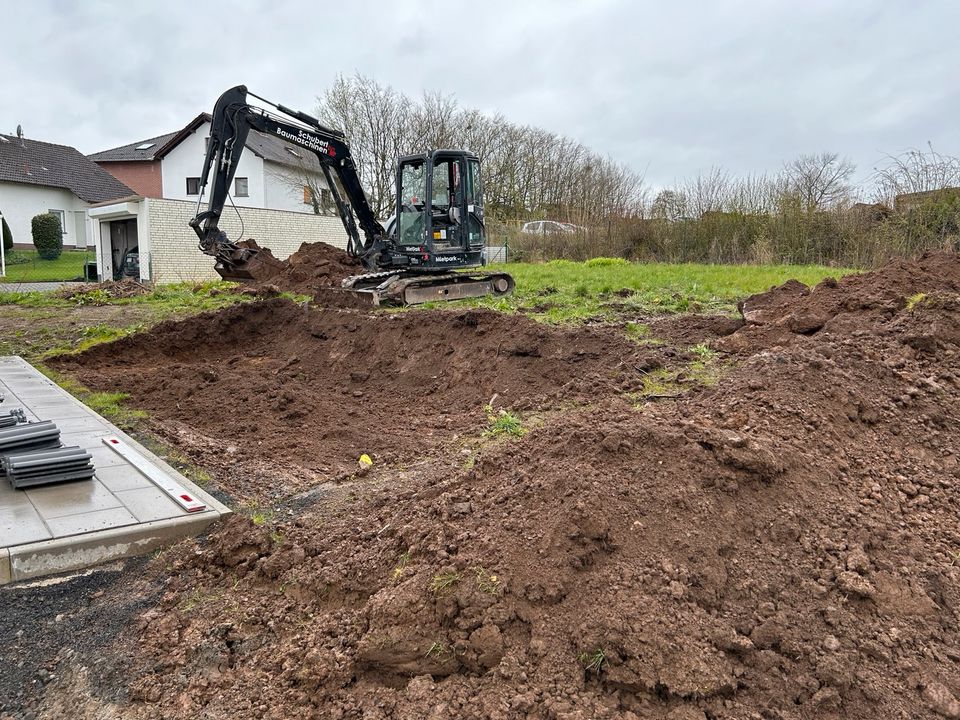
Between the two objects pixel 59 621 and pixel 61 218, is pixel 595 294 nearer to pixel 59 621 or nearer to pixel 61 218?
pixel 59 621

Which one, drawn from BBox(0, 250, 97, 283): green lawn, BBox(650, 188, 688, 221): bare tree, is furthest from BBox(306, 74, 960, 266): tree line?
BBox(0, 250, 97, 283): green lawn

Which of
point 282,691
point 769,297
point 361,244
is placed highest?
point 361,244

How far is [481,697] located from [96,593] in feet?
6.96

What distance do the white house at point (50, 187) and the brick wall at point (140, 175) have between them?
4.53ft

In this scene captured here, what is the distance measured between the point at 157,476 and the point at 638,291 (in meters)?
9.23

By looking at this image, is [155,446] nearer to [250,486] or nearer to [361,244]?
[250,486]

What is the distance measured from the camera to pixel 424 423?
6246 millimetres

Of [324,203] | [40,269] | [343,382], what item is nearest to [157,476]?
[343,382]

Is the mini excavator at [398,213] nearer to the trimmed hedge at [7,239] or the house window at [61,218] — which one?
the trimmed hedge at [7,239]

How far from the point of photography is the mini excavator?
12.4 m

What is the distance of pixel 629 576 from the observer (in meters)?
2.78

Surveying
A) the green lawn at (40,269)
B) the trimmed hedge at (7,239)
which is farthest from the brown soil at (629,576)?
the trimmed hedge at (7,239)

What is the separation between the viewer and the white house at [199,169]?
120 ft

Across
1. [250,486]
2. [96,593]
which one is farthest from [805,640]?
[250,486]
